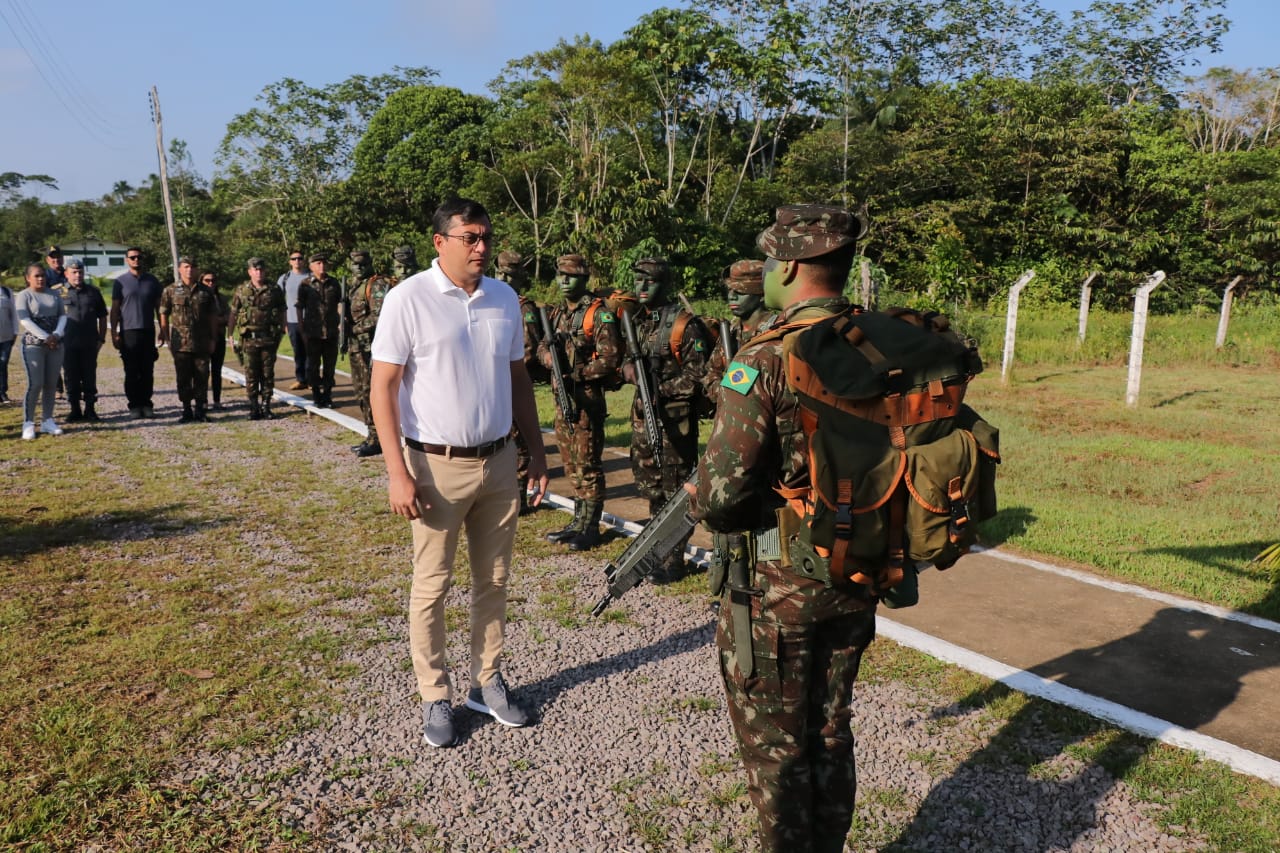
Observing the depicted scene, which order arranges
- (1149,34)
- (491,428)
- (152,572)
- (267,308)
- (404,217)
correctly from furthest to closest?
1. (404,217)
2. (1149,34)
3. (267,308)
4. (152,572)
5. (491,428)

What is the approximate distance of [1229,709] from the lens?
376cm

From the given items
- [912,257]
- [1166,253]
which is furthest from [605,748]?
[1166,253]

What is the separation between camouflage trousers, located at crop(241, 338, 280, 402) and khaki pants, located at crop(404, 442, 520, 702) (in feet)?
26.3

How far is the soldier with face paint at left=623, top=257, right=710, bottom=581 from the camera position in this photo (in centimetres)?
535

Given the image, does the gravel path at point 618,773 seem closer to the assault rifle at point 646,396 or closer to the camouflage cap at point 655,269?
the assault rifle at point 646,396

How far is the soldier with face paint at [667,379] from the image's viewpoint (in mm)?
5348

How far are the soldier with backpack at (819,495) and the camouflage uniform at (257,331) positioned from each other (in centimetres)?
926

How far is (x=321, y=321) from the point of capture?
10.9 m

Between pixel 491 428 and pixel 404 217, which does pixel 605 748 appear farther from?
pixel 404 217

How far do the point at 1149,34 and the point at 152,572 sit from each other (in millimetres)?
39710

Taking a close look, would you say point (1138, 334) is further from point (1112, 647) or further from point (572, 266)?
point (572, 266)

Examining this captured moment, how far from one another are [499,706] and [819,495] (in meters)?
2.04

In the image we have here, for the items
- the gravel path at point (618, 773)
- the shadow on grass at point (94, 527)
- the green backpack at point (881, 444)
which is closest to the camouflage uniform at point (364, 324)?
the shadow on grass at point (94, 527)

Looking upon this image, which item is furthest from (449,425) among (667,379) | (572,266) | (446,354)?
(572,266)
